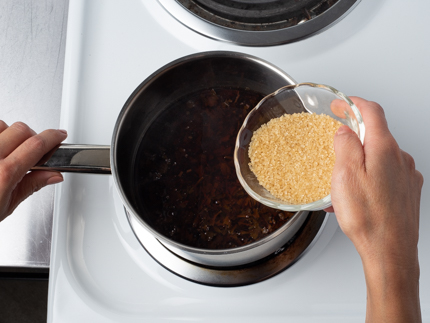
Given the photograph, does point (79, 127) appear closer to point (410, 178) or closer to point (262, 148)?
point (262, 148)

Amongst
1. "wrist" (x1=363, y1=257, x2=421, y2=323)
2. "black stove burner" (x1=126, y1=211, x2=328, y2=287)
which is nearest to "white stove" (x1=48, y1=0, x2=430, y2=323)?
"black stove burner" (x1=126, y1=211, x2=328, y2=287)

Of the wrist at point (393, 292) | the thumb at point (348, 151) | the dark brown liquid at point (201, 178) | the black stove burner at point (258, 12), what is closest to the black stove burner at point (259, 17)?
the black stove burner at point (258, 12)

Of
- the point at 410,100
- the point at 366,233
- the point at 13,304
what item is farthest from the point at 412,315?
the point at 13,304

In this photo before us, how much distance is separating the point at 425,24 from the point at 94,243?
677 mm

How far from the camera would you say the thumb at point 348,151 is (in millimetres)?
461

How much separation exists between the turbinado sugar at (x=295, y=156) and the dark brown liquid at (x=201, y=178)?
0.06m

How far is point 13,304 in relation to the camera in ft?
4.22

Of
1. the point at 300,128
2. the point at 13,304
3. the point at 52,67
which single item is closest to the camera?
the point at 300,128

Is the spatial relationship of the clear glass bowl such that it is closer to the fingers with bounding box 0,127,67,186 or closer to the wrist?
the wrist

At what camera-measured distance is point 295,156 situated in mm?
574

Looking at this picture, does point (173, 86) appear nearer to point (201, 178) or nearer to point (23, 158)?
point (201, 178)

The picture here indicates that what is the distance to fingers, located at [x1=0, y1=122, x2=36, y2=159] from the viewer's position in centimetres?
58

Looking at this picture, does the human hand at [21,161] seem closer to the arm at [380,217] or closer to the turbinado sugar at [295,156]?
the turbinado sugar at [295,156]

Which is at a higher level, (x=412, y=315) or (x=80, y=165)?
(x=80, y=165)
